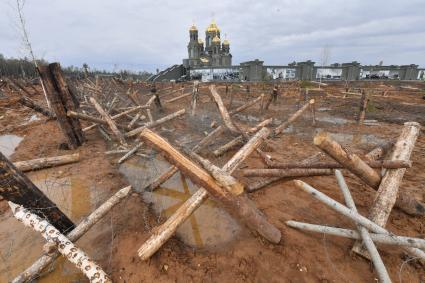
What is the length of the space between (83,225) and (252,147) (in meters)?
2.90

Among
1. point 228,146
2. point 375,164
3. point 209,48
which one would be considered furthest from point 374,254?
point 209,48

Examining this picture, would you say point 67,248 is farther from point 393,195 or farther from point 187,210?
point 393,195

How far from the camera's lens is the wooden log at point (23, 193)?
9.59 feet

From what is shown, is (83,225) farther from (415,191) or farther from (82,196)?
(415,191)

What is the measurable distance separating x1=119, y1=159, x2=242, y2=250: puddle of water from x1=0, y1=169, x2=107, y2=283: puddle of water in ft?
3.71

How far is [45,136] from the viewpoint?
9336mm

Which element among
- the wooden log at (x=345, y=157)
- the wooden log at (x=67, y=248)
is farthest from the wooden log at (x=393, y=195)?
the wooden log at (x=67, y=248)

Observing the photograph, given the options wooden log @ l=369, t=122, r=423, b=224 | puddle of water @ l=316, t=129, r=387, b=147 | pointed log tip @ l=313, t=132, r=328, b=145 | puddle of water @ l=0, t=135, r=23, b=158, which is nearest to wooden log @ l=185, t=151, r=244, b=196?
pointed log tip @ l=313, t=132, r=328, b=145

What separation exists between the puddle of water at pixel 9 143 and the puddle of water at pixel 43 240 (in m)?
3.66

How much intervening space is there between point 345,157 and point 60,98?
797cm

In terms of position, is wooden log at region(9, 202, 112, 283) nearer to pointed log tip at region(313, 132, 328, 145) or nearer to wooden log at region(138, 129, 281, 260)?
wooden log at region(138, 129, 281, 260)

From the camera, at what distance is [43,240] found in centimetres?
391

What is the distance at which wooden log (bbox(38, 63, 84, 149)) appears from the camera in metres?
6.63

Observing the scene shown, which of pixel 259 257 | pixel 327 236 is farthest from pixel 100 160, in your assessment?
pixel 327 236
